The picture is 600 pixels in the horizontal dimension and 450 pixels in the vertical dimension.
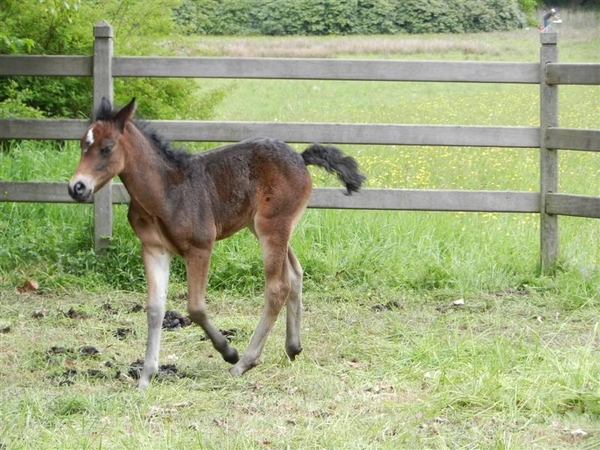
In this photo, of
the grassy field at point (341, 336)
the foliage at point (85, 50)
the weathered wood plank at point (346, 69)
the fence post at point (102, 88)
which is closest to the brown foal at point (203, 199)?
the grassy field at point (341, 336)

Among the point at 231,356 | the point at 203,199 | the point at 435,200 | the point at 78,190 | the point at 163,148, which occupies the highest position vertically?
the point at 163,148

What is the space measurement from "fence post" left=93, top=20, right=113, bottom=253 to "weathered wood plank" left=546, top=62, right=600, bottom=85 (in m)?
3.65

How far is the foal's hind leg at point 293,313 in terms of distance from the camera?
6.59m

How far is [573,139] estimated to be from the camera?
852 centimetres

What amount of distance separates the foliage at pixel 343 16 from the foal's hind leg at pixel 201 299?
23.7 metres

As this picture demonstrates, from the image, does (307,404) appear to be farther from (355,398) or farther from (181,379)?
(181,379)

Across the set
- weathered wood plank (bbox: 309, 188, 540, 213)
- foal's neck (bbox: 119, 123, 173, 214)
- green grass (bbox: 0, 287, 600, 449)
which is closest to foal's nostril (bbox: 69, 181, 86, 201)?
foal's neck (bbox: 119, 123, 173, 214)

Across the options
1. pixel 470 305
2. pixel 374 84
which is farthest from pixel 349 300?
pixel 374 84

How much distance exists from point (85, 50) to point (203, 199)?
612 centimetres

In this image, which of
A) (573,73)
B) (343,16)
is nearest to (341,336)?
Result: (573,73)

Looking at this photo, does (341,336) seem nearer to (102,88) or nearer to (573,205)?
(573,205)

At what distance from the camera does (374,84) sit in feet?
84.5

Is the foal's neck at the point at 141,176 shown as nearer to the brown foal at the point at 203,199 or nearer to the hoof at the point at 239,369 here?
the brown foal at the point at 203,199

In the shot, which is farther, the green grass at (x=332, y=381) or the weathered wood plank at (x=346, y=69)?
the weathered wood plank at (x=346, y=69)
